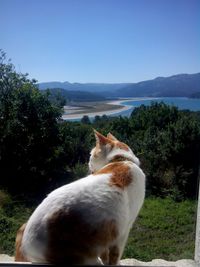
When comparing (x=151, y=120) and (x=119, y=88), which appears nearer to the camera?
(x=119, y=88)

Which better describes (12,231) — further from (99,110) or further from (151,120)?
(151,120)

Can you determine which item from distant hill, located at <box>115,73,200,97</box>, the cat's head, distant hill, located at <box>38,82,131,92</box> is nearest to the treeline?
distant hill, located at <box>115,73,200,97</box>

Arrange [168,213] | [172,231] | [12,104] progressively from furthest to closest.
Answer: [12,104] → [168,213] → [172,231]

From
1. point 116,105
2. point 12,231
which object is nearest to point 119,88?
point 116,105

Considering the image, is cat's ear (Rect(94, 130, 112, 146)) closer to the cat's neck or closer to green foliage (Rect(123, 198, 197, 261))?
the cat's neck

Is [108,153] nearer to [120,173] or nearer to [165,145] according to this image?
[120,173]

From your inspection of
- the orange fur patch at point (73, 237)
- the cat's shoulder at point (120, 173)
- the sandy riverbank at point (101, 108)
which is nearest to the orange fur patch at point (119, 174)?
the cat's shoulder at point (120, 173)

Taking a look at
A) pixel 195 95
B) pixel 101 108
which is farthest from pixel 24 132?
pixel 195 95

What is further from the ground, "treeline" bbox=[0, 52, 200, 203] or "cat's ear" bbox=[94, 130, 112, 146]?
"cat's ear" bbox=[94, 130, 112, 146]
